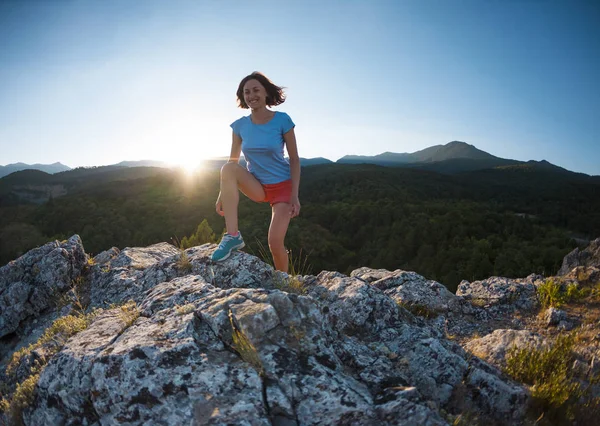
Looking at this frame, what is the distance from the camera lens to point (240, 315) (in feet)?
8.32

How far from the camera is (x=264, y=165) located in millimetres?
4031

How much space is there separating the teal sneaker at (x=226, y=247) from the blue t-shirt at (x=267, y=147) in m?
0.79

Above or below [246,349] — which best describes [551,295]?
below

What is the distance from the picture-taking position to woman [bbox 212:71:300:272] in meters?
3.93

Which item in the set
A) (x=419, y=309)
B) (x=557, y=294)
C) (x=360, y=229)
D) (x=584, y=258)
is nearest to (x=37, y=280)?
(x=419, y=309)

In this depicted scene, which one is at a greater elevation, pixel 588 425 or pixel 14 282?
pixel 14 282

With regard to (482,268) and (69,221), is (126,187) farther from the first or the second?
(482,268)

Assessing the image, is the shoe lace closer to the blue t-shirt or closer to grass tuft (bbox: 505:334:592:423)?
the blue t-shirt

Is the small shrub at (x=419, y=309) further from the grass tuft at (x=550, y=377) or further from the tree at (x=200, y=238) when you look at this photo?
the tree at (x=200, y=238)

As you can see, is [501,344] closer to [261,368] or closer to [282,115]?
[261,368]

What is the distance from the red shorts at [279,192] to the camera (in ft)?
13.3

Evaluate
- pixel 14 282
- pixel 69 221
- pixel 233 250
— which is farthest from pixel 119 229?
pixel 233 250

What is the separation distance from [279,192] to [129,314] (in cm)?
205

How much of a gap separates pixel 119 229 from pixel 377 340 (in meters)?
31.5
